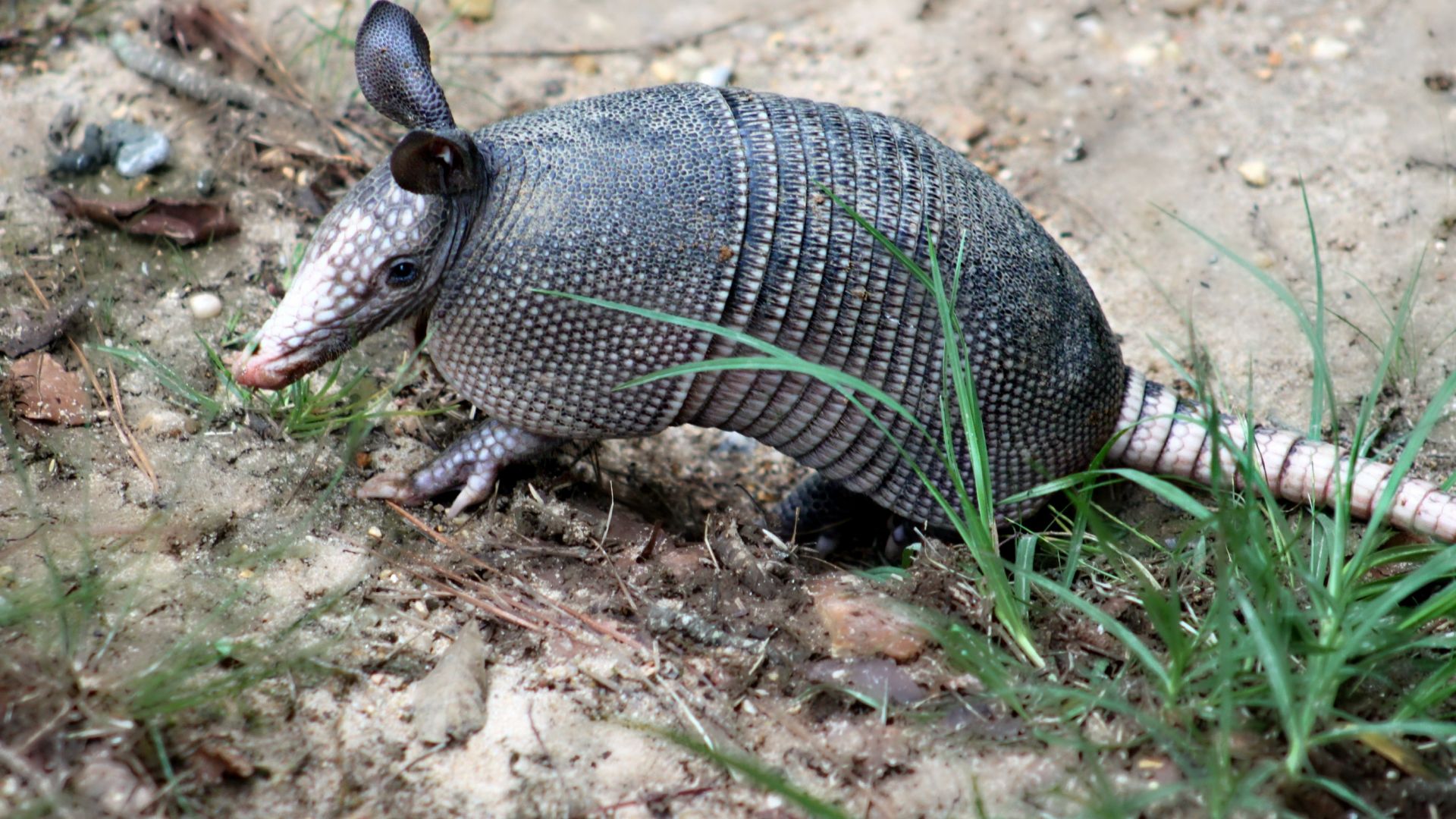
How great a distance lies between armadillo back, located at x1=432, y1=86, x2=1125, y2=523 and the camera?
3598 mm

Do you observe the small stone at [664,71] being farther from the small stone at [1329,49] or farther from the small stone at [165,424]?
the small stone at [1329,49]

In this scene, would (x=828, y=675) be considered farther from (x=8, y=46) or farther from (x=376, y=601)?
(x=8, y=46)

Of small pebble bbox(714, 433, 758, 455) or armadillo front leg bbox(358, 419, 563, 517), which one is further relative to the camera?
small pebble bbox(714, 433, 758, 455)

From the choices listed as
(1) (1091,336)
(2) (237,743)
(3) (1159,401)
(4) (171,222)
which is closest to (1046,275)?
(1) (1091,336)

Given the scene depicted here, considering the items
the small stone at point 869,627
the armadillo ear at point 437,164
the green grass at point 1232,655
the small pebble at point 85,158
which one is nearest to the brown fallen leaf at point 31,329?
the small pebble at point 85,158

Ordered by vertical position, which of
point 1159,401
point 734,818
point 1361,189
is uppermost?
point 1361,189

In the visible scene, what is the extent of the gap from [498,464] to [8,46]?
3642 mm

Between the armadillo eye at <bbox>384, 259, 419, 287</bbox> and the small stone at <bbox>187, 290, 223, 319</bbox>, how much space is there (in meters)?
1.44

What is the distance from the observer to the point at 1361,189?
5.58 meters

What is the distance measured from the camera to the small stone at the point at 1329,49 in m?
6.19

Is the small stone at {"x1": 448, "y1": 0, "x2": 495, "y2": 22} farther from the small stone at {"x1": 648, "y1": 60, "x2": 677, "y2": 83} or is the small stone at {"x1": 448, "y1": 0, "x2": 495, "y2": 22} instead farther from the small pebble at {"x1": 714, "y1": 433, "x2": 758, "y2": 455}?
the small pebble at {"x1": 714, "y1": 433, "x2": 758, "y2": 455}

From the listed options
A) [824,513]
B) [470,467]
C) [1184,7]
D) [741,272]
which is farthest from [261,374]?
[1184,7]

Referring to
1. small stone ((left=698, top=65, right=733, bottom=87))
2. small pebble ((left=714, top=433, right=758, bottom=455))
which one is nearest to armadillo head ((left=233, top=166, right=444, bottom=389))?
small pebble ((left=714, top=433, right=758, bottom=455))

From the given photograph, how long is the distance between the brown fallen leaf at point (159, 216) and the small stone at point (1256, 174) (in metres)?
5.05
